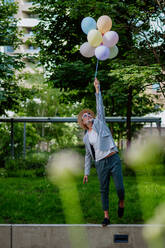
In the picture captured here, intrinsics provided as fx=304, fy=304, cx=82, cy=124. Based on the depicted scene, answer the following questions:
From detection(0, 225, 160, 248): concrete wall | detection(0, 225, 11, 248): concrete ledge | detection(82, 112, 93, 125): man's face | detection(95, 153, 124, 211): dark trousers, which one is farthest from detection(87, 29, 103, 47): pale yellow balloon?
detection(0, 225, 11, 248): concrete ledge

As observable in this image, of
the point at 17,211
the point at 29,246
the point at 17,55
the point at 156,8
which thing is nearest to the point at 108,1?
the point at 156,8

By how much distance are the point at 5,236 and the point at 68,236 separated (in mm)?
1076

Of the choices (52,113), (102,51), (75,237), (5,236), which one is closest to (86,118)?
(102,51)

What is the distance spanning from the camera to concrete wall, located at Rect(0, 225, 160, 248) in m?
5.11

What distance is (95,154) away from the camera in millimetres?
5246

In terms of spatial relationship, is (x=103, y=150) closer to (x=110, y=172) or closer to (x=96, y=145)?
(x=96, y=145)

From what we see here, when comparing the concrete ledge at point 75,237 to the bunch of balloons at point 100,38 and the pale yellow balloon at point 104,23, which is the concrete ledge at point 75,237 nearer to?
the bunch of balloons at point 100,38

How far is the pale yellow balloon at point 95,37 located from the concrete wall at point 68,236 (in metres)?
3.12

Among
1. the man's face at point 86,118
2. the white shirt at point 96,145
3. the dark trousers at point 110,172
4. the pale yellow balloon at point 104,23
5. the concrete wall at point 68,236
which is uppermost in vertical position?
the pale yellow balloon at point 104,23

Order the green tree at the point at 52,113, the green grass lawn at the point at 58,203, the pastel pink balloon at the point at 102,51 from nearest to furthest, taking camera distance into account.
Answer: the pastel pink balloon at the point at 102,51
the green grass lawn at the point at 58,203
the green tree at the point at 52,113

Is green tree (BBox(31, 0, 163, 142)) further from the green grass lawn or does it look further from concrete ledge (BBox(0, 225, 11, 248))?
concrete ledge (BBox(0, 225, 11, 248))

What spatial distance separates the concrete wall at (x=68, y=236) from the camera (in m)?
5.11

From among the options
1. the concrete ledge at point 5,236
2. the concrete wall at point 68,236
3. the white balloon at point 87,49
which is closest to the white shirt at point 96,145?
the concrete wall at point 68,236

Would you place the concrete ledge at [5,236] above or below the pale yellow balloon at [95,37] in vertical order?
below
